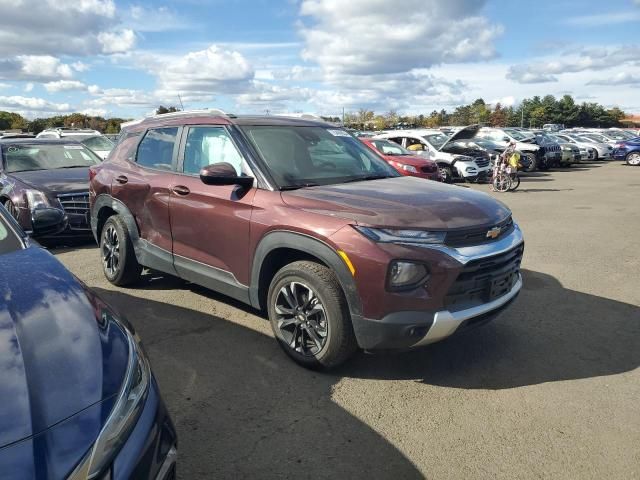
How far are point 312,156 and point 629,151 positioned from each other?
2762 cm

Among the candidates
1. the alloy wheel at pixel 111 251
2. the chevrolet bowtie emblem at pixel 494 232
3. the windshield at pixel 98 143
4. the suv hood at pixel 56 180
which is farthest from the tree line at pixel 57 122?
the chevrolet bowtie emblem at pixel 494 232

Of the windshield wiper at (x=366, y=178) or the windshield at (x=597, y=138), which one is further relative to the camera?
the windshield at (x=597, y=138)

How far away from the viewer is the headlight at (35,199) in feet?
24.1

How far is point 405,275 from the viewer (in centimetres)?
313

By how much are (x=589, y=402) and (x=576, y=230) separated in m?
6.43

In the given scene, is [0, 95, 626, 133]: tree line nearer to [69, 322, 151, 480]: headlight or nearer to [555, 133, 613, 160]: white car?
[555, 133, 613, 160]: white car

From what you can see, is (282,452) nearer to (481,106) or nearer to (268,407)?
(268,407)

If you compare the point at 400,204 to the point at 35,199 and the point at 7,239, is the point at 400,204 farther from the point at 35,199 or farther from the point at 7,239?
the point at 35,199

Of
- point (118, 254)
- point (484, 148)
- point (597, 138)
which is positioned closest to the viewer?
point (118, 254)

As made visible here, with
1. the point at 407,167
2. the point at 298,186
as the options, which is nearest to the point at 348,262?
the point at 298,186

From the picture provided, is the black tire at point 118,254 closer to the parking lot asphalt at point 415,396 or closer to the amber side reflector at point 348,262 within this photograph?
the parking lot asphalt at point 415,396

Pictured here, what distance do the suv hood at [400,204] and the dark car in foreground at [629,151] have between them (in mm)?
26561

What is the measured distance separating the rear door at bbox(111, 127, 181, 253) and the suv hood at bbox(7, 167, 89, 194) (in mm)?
2836

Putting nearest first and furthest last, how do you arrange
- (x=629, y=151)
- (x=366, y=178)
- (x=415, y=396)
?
1. (x=415, y=396)
2. (x=366, y=178)
3. (x=629, y=151)
